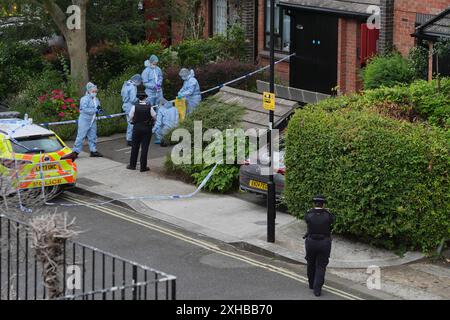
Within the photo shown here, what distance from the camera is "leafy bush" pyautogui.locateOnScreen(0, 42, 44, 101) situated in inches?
1086

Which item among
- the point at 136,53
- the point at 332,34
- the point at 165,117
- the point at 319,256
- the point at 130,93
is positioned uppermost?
the point at 332,34

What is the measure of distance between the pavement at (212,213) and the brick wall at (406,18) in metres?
6.07

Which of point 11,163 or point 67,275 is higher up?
point 11,163

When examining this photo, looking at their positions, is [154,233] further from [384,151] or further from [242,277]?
[384,151]

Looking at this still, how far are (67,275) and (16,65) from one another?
51.7ft

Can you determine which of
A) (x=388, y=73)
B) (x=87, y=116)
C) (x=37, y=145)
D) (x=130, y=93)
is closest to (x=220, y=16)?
(x=130, y=93)

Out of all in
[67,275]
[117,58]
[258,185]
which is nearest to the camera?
[67,275]

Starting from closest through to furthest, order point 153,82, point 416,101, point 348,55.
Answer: point 416,101, point 153,82, point 348,55

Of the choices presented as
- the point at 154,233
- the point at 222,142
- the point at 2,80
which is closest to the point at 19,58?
the point at 2,80

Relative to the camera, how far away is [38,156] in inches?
738

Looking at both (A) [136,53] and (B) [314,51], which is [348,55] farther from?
(A) [136,53]

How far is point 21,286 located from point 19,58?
15.2 meters

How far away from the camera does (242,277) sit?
15.1 m

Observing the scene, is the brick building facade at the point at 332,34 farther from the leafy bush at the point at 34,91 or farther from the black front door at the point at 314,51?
the leafy bush at the point at 34,91
